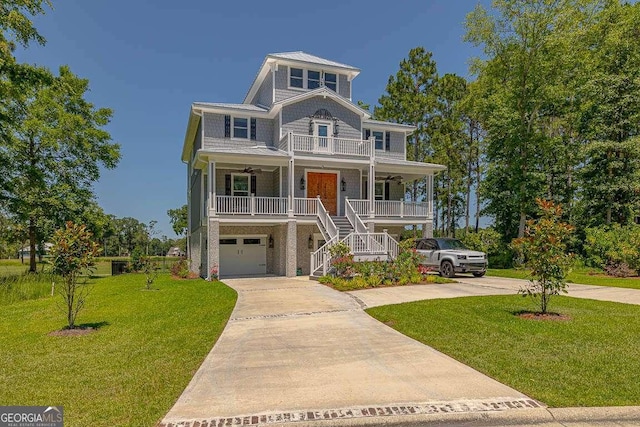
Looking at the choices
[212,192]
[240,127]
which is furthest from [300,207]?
[240,127]

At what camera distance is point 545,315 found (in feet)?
28.4

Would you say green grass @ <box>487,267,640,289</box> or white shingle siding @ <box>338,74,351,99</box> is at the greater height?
white shingle siding @ <box>338,74,351,99</box>

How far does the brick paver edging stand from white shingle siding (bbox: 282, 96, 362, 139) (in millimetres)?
16723

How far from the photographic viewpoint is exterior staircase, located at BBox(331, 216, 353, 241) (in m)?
18.3

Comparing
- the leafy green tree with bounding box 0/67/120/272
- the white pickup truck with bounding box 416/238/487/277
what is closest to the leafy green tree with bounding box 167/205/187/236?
the leafy green tree with bounding box 0/67/120/272

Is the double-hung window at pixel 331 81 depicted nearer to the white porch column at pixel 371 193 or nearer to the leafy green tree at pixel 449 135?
the white porch column at pixel 371 193

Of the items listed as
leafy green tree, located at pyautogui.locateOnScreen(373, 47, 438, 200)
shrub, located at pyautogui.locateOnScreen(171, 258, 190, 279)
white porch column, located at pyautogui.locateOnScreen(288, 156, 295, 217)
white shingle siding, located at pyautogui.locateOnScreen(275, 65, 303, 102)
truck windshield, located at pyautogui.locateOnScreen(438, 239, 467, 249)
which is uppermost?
leafy green tree, located at pyautogui.locateOnScreen(373, 47, 438, 200)

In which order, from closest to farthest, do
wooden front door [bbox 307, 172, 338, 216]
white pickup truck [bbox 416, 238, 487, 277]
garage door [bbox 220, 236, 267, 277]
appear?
white pickup truck [bbox 416, 238, 487, 277] < garage door [bbox 220, 236, 267, 277] < wooden front door [bbox 307, 172, 338, 216]

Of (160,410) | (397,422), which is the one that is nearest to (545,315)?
(397,422)

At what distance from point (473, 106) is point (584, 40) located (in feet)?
27.1

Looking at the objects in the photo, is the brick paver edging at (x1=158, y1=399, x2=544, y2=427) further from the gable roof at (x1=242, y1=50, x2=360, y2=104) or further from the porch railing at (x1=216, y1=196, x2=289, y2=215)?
the gable roof at (x1=242, y1=50, x2=360, y2=104)

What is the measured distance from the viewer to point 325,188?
821 inches

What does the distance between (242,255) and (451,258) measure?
10439 mm

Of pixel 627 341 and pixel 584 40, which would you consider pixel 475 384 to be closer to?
pixel 627 341
